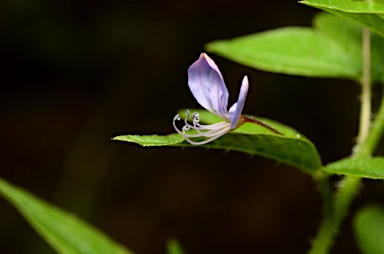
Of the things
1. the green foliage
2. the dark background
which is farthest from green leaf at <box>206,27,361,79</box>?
the dark background

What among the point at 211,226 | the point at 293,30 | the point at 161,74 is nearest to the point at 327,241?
the point at 293,30

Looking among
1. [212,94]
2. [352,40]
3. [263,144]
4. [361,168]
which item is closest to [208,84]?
[212,94]

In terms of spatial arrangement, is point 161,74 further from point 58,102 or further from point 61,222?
point 61,222

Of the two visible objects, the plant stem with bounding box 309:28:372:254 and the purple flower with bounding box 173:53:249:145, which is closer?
the purple flower with bounding box 173:53:249:145

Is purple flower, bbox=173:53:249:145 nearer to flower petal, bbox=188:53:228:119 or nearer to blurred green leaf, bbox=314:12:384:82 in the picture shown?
flower petal, bbox=188:53:228:119

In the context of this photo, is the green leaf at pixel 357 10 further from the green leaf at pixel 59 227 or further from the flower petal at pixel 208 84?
the green leaf at pixel 59 227
